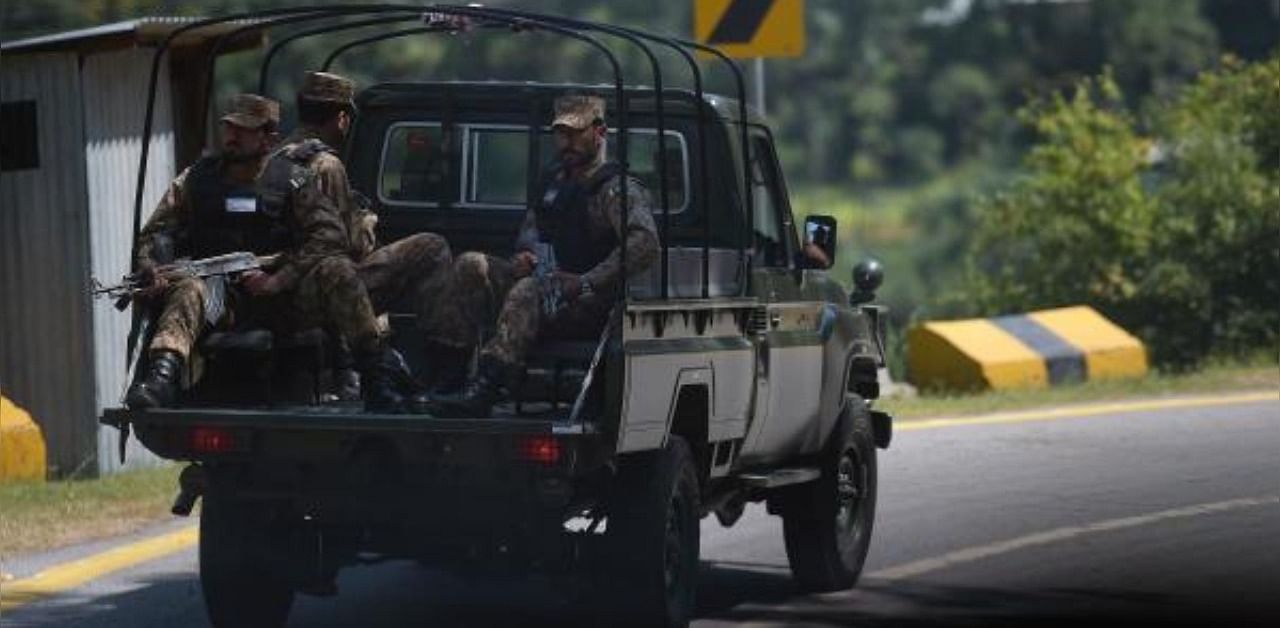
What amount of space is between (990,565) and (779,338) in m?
1.79

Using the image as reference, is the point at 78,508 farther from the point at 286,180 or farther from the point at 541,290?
the point at 541,290

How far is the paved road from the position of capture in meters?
11.6

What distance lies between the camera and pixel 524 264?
1071 cm

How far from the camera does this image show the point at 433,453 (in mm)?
9844

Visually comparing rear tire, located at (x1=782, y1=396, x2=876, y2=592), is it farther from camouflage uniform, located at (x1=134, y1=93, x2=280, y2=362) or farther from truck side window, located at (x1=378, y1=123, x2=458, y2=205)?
camouflage uniform, located at (x1=134, y1=93, x2=280, y2=362)

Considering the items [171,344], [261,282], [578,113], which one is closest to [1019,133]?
[578,113]

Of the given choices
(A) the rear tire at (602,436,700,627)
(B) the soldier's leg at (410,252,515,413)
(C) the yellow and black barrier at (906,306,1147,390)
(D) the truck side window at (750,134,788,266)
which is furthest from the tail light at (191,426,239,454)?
(C) the yellow and black barrier at (906,306,1147,390)

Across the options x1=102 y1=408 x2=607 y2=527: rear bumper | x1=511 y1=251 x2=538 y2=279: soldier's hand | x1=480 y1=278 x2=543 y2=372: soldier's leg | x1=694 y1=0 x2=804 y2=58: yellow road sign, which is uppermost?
x1=694 y1=0 x2=804 y2=58: yellow road sign

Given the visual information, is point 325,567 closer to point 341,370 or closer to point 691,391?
point 341,370

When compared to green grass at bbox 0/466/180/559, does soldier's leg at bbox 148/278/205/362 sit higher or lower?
higher

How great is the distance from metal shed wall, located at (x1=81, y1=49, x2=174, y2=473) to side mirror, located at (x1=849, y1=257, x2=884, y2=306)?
5.41 metres

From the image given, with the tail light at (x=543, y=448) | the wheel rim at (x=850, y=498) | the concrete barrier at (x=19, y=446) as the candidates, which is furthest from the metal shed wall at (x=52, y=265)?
the tail light at (x=543, y=448)

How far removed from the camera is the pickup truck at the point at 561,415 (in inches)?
390

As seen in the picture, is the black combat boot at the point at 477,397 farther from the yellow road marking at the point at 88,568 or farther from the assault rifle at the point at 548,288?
the yellow road marking at the point at 88,568
